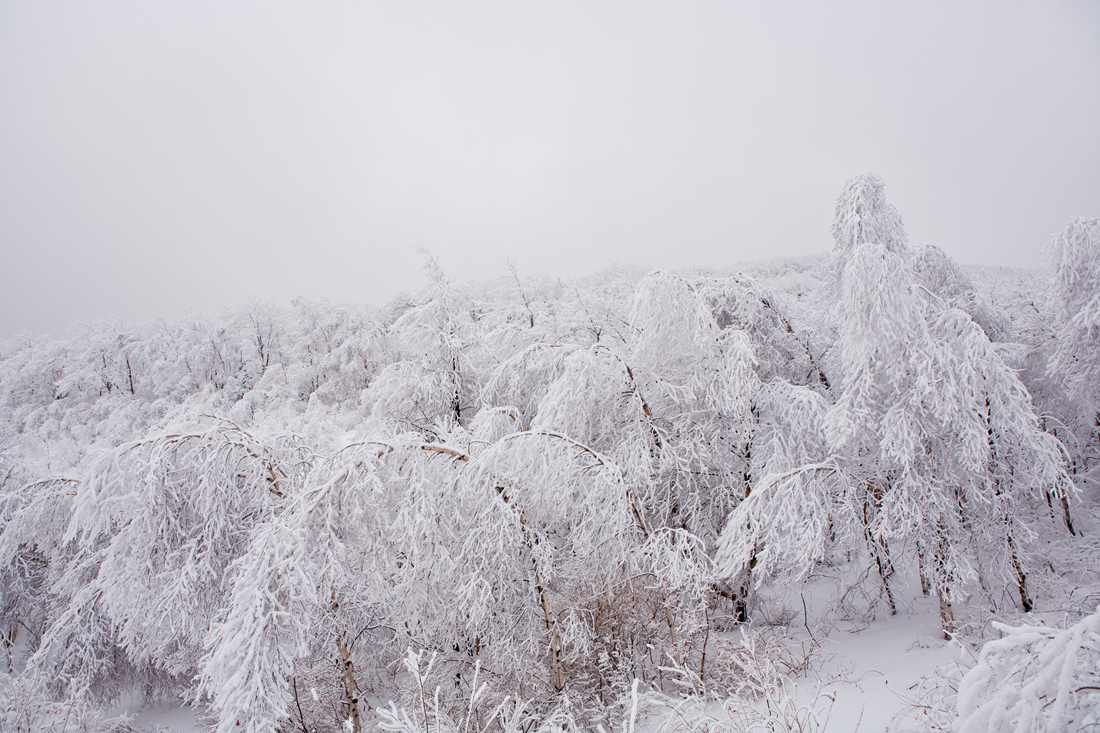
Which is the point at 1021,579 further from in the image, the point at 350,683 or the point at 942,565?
the point at 350,683

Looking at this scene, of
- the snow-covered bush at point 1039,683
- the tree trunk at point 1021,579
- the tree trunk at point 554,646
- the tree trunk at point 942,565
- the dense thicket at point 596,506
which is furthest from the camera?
the tree trunk at point 1021,579

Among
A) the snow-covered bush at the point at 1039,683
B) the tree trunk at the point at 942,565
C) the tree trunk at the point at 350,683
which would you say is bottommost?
the tree trunk at the point at 350,683

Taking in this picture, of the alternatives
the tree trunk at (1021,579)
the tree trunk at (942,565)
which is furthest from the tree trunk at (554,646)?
the tree trunk at (1021,579)

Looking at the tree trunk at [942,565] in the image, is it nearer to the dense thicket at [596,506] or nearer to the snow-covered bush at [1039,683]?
the dense thicket at [596,506]

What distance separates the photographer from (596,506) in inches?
235

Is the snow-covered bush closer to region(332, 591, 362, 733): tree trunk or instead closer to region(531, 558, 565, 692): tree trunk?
region(531, 558, 565, 692): tree trunk

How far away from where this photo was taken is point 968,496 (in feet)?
19.1

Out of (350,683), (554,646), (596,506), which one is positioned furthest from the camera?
(596,506)

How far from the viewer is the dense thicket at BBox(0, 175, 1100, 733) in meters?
4.65

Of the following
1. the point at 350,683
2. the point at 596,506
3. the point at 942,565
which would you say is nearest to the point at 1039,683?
the point at 596,506

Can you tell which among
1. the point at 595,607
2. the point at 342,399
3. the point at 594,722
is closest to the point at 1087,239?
the point at 595,607

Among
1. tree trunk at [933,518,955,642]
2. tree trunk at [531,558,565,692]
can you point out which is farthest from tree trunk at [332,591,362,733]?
tree trunk at [933,518,955,642]

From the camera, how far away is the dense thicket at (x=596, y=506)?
4.65 metres

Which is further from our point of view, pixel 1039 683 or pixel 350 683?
pixel 350 683
